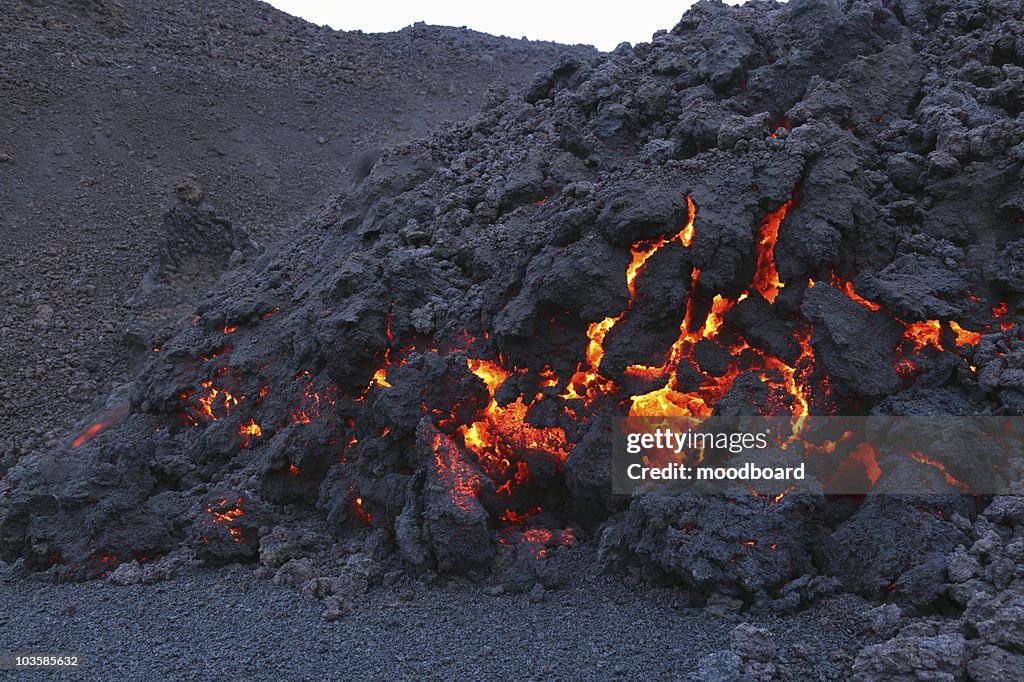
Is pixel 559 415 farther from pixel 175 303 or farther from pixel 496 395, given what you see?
pixel 175 303

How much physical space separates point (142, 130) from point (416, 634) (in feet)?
56.6

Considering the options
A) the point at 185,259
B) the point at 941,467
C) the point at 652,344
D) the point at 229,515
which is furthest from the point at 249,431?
the point at 941,467

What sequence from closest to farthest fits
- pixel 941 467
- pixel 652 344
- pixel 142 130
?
1. pixel 941 467
2. pixel 652 344
3. pixel 142 130

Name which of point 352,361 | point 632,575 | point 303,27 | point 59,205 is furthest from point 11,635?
point 303,27

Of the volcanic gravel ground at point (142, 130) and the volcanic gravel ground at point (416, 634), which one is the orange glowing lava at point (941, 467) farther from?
the volcanic gravel ground at point (142, 130)

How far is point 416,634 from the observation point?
679cm

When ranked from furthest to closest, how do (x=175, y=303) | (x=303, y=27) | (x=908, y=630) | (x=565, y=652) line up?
(x=303, y=27) < (x=175, y=303) < (x=565, y=652) < (x=908, y=630)

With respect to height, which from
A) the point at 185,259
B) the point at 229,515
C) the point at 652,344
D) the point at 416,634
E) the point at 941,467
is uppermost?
the point at 185,259

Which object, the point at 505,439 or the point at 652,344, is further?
the point at 505,439

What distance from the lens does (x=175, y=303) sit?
578 inches

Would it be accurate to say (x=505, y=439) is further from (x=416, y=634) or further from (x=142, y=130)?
(x=142, y=130)

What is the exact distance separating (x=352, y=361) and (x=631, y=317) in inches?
115

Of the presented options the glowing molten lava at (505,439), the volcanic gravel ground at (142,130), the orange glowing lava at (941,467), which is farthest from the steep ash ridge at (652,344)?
the volcanic gravel ground at (142,130)

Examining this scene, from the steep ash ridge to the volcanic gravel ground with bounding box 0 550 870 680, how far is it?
0.30 m
